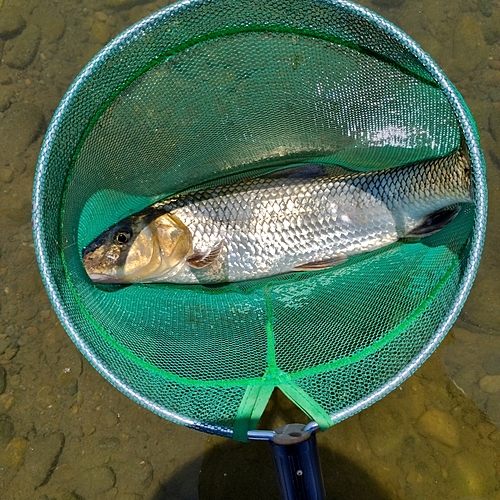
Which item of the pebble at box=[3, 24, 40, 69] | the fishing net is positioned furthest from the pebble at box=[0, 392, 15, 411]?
the pebble at box=[3, 24, 40, 69]

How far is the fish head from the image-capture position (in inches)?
109

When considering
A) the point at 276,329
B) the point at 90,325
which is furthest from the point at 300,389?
the point at 90,325

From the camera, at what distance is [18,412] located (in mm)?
3363

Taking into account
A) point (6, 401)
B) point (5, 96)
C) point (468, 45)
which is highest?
point (468, 45)

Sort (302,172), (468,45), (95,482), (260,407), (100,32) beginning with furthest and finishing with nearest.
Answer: (100,32)
(468,45)
(95,482)
(302,172)
(260,407)

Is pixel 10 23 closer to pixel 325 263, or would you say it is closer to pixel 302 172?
pixel 302 172

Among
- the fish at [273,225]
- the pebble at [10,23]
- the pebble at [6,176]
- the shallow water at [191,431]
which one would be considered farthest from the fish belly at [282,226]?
the pebble at [10,23]

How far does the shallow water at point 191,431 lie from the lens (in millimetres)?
3162

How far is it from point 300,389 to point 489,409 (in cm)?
174

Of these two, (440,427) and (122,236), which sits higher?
(122,236)

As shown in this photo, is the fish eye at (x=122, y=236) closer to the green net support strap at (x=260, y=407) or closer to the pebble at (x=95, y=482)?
the green net support strap at (x=260, y=407)

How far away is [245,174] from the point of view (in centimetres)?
334

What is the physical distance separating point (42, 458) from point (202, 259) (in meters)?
1.69

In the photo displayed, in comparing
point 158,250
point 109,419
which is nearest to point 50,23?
point 158,250
